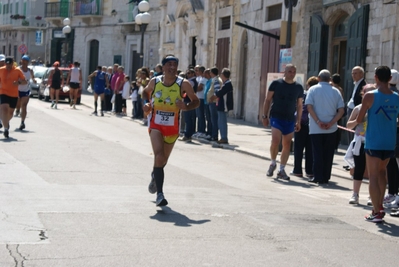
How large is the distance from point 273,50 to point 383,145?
17608mm

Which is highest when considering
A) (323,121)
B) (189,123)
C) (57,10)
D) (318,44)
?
(57,10)

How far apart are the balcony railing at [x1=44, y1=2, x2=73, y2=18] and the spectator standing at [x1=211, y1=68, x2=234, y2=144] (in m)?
39.5

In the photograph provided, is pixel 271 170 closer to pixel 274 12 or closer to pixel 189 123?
pixel 189 123

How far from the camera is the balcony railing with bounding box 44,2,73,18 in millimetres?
57625

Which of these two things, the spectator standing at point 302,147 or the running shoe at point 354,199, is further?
the spectator standing at point 302,147

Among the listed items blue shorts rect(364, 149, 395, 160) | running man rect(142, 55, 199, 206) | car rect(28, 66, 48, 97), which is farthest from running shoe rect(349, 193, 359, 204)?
car rect(28, 66, 48, 97)

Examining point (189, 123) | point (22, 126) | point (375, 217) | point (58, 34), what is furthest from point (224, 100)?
point (58, 34)

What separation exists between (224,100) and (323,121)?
6562 mm

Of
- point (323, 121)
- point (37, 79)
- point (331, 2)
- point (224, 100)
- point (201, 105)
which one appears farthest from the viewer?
point (37, 79)

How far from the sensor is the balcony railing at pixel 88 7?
176ft

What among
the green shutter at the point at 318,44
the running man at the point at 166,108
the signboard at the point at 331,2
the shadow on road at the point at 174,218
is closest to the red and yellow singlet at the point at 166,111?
the running man at the point at 166,108

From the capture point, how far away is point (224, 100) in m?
19.5

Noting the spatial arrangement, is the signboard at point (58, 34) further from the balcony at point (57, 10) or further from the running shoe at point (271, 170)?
the running shoe at point (271, 170)

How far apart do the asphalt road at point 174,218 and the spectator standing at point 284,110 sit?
542 mm
